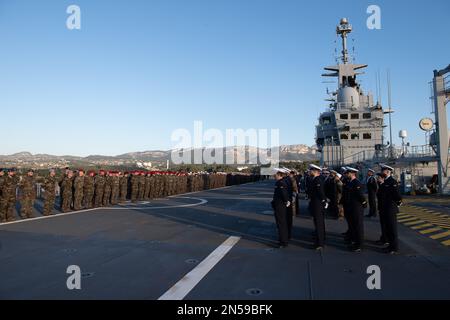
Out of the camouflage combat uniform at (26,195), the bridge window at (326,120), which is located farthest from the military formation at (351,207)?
the bridge window at (326,120)

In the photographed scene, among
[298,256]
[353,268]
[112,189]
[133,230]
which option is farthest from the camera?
[112,189]

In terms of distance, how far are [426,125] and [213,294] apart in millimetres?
22383

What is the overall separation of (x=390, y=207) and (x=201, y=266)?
13.4ft

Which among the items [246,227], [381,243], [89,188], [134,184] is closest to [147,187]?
[134,184]

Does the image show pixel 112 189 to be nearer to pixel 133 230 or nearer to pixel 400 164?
pixel 133 230

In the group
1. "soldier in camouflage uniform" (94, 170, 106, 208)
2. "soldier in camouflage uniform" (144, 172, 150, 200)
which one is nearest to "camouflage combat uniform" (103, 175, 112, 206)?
"soldier in camouflage uniform" (94, 170, 106, 208)

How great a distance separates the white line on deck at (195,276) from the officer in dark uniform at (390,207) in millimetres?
3130

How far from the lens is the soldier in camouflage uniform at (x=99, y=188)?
46.2 feet

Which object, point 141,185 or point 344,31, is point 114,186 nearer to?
point 141,185

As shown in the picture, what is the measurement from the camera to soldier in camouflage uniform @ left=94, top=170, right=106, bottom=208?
46.2 ft

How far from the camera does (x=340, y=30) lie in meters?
41.9

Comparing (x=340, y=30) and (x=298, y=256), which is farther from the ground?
(x=340, y=30)

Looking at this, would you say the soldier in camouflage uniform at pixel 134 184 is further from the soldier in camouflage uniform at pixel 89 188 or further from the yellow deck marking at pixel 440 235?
the yellow deck marking at pixel 440 235

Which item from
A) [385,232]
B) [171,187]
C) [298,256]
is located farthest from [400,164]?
[298,256]
